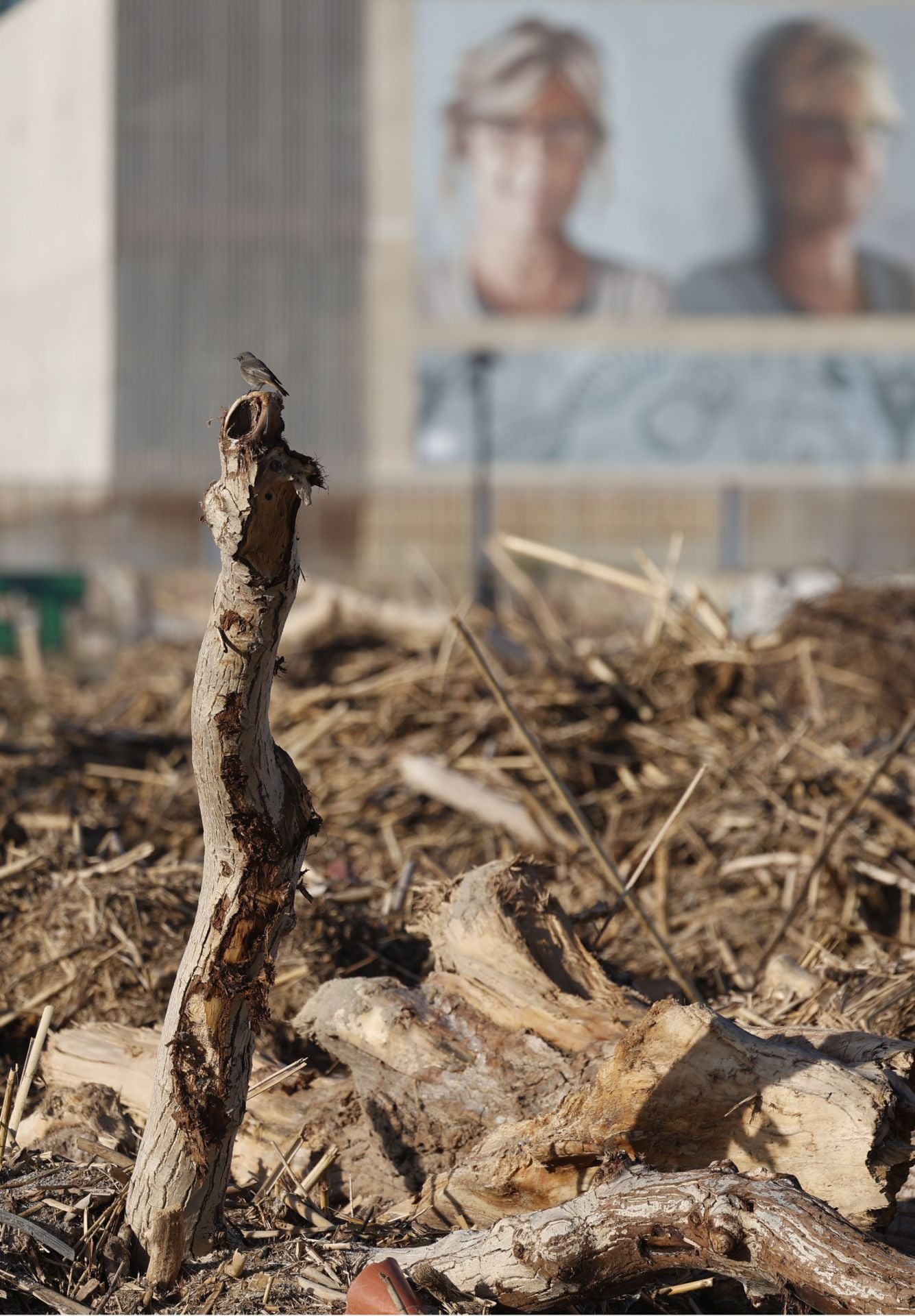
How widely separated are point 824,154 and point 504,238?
722 cm

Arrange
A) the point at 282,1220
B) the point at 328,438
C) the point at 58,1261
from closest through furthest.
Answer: the point at 58,1261
the point at 282,1220
the point at 328,438

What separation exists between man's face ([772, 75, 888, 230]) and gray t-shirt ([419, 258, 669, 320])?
11.3ft

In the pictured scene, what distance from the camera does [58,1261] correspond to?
9.60ft

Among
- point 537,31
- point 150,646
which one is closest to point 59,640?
point 150,646

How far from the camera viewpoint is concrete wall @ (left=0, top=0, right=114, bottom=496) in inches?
1176

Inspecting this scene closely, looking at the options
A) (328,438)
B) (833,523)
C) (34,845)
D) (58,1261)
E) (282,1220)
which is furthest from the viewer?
(328,438)

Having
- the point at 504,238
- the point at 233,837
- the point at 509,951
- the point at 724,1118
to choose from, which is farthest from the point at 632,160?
the point at 233,837

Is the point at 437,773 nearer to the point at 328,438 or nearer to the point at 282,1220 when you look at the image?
the point at 282,1220

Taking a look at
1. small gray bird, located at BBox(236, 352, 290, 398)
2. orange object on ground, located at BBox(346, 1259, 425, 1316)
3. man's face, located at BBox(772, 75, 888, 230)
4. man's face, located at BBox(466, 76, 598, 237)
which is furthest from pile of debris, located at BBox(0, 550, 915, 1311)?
man's face, located at BBox(772, 75, 888, 230)

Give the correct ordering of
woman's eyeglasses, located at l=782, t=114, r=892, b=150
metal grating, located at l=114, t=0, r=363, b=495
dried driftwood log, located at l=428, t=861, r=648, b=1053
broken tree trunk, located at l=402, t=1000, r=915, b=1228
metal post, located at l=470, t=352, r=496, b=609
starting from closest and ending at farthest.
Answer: broken tree trunk, located at l=402, t=1000, r=915, b=1228 → dried driftwood log, located at l=428, t=861, r=648, b=1053 → metal post, located at l=470, t=352, r=496, b=609 → metal grating, located at l=114, t=0, r=363, b=495 → woman's eyeglasses, located at l=782, t=114, r=892, b=150

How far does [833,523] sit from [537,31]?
43.9 ft

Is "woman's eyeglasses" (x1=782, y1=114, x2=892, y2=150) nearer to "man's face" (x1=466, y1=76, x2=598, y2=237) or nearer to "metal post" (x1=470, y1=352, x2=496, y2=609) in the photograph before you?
"man's face" (x1=466, y1=76, x2=598, y2=237)

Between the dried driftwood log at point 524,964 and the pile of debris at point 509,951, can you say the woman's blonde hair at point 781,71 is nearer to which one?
the pile of debris at point 509,951

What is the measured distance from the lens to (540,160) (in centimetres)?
2991
